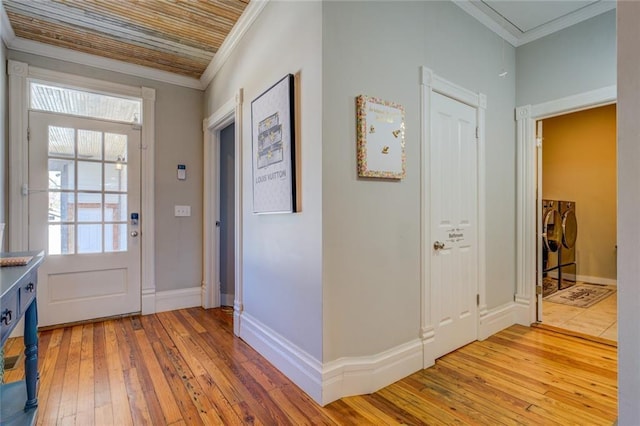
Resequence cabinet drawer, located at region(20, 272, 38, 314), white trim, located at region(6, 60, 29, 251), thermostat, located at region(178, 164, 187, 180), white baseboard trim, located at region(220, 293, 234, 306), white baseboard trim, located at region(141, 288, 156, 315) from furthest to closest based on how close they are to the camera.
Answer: white baseboard trim, located at region(220, 293, 234, 306) < thermostat, located at region(178, 164, 187, 180) < white baseboard trim, located at region(141, 288, 156, 315) < white trim, located at region(6, 60, 29, 251) < cabinet drawer, located at region(20, 272, 38, 314)

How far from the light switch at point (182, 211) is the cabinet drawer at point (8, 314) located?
7.67ft

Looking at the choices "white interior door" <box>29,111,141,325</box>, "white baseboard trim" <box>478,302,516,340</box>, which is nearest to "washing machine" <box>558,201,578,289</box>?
"white baseboard trim" <box>478,302,516,340</box>

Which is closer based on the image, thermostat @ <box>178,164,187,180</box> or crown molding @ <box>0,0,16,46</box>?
crown molding @ <box>0,0,16,46</box>

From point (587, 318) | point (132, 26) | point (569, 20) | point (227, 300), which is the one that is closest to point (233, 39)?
point (132, 26)

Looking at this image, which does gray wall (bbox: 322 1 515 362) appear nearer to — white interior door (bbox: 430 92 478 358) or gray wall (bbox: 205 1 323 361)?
gray wall (bbox: 205 1 323 361)

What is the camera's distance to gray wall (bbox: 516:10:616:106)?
8.21ft

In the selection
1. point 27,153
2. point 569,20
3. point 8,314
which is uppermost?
point 569,20

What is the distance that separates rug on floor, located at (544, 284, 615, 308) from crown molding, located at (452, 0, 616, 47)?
288 centimetres

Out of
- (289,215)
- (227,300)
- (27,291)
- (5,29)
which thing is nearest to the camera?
(27,291)

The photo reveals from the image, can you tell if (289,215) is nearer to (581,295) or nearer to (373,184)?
(373,184)

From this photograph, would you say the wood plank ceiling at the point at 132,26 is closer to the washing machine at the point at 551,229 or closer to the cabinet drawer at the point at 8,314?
the cabinet drawer at the point at 8,314

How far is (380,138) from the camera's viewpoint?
1879 millimetres

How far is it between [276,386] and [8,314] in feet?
4.39

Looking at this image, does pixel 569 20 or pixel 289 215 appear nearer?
pixel 289 215
